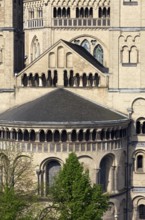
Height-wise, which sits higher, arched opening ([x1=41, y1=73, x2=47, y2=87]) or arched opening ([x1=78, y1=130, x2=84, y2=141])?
arched opening ([x1=41, y1=73, x2=47, y2=87])

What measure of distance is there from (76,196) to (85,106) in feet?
37.4

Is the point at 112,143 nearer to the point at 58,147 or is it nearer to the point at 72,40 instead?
the point at 58,147

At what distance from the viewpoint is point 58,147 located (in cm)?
5834

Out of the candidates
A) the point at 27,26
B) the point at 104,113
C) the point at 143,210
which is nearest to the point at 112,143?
the point at 104,113

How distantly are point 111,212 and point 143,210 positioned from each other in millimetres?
3960

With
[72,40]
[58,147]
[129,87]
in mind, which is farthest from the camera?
[72,40]

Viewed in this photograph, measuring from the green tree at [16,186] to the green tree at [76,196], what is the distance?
2.00m

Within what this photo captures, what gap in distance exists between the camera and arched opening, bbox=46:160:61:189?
194 feet

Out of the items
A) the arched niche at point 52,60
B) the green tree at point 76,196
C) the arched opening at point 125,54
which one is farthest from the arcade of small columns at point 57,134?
the arched niche at point 52,60

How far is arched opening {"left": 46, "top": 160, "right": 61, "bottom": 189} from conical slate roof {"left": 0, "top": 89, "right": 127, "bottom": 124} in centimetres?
352

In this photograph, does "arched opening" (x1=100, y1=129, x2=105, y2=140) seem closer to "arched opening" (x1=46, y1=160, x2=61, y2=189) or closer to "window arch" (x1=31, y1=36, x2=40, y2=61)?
"arched opening" (x1=46, y1=160, x2=61, y2=189)

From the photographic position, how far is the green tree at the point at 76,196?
5088 cm

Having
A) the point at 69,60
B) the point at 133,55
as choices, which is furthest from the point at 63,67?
the point at 133,55

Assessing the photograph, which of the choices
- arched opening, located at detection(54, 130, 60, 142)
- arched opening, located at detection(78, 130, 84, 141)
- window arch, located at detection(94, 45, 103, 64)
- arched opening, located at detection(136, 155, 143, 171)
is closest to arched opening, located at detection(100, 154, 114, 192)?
arched opening, located at detection(136, 155, 143, 171)
